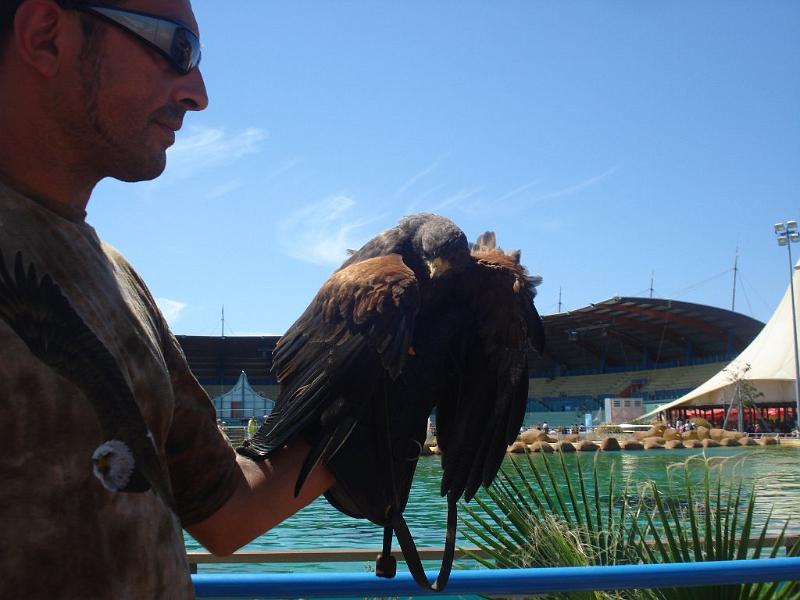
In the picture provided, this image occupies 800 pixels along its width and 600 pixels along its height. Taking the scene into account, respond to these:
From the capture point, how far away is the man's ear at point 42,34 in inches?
34.3

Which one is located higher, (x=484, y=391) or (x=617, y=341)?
(x=617, y=341)

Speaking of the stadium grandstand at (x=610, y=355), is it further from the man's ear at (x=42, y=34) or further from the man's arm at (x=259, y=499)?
the man's ear at (x=42, y=34)

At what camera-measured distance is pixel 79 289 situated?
0.87 m

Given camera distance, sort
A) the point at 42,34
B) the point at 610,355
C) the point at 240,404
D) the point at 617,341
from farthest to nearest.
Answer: the point at 610,355 < the point at 617,341 < the point at 240,404 < the point at 42,34

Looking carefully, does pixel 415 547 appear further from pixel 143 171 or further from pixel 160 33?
pixel 160 33

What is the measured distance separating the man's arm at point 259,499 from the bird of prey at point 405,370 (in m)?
0.03

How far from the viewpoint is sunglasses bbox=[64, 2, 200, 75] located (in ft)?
2.99

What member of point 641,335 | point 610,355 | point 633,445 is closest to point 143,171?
point 633,445

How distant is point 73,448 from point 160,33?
1.63 ft

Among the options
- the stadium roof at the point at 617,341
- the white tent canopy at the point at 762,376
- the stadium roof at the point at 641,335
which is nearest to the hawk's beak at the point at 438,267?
the stadium roof at the point at 617,341

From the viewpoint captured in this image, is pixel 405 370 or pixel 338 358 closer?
pixel 338 358

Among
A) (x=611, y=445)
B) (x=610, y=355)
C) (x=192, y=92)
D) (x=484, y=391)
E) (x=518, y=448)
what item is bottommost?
(x=611, y=445)

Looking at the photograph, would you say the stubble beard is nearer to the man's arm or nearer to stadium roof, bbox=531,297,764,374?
the man's arm

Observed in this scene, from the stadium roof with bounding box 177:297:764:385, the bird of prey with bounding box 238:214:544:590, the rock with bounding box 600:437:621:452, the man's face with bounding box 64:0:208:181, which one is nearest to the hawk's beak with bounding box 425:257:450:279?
the bird of prey with bounding box 238:214:544:590
